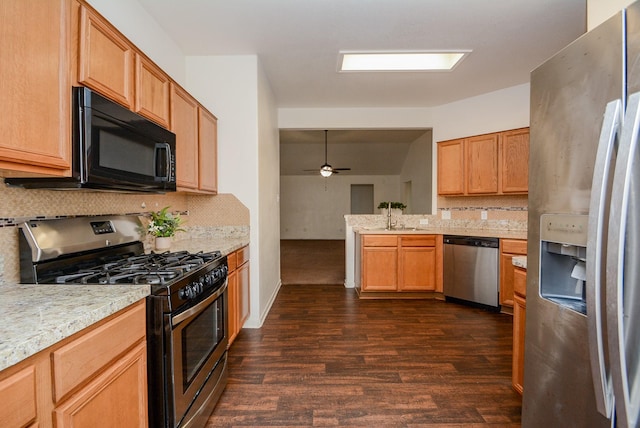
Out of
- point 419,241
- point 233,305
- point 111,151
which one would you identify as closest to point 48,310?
point 111,151

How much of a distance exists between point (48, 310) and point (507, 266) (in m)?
3.89

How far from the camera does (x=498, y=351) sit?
255 centimetres

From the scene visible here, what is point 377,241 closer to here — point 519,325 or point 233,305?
point 233,305

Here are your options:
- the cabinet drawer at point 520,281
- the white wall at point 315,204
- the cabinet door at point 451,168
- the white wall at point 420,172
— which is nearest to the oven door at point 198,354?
the cabinet drawer at point 520,281

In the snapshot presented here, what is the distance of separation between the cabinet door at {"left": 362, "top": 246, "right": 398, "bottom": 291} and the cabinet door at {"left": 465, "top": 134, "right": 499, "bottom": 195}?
1.35 m

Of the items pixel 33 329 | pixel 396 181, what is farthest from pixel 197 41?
pixel 396 181

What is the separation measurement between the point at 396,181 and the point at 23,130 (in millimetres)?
10672

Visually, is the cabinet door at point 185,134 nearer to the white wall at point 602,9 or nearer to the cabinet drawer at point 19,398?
the cabinet drawer at point 19,398

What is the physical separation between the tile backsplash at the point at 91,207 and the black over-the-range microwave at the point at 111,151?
101mm

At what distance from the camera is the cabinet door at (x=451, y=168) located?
163 inches

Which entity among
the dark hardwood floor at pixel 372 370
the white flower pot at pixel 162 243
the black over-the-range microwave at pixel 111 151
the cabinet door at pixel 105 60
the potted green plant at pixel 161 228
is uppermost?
the cabinet door at pixel 105 60

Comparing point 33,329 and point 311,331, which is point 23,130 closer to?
point 33,329

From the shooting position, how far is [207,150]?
278 cm

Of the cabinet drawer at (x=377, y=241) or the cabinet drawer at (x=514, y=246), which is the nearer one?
the cabinet drawer at (x=514, y=246)
